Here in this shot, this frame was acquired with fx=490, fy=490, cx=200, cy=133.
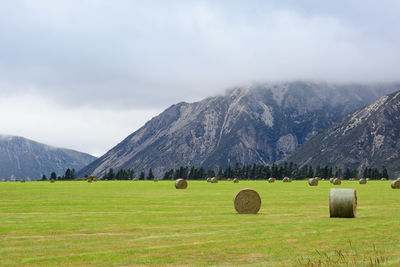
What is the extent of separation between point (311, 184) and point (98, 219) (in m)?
77.5

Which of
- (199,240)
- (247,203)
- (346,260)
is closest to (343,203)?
(247,203)

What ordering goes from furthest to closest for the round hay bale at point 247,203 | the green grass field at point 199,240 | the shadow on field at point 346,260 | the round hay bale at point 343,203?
1. the round hay bale at point 247,203
2. the round hay bale at point 343,203
3. the green grass field at point 199,240
4. the shadow on field at point 346,260

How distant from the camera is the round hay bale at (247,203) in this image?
1293 inches

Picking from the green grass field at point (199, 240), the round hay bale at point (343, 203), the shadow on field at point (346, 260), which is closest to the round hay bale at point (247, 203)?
the green grass field at point (199, 240)

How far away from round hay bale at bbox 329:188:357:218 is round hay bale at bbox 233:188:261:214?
5929mm

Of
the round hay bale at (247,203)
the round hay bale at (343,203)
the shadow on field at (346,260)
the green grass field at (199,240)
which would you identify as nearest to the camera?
the shadow on field at (346,260)

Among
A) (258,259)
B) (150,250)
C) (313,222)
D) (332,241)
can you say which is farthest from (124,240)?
(313,222)

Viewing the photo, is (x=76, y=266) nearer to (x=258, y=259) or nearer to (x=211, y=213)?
(x=258, y=259)

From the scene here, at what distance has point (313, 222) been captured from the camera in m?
25.6

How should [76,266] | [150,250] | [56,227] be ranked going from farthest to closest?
[56,227] → [150,250] → [76,266]

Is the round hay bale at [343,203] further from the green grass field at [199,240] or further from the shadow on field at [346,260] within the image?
the shadow on field at [346,260]

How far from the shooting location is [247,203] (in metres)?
32.9

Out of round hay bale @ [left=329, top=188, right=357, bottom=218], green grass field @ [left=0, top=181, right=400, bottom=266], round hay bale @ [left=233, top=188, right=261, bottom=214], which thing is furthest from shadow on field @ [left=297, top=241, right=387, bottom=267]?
round hay bale @ [left=233, top=188, right=261, bottom=214]

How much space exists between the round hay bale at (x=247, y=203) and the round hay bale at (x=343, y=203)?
19.5ft
